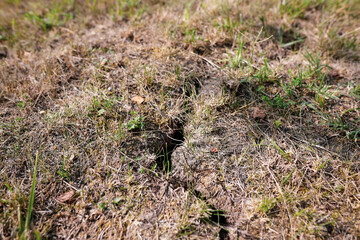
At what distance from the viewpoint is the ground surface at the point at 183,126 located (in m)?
1.57

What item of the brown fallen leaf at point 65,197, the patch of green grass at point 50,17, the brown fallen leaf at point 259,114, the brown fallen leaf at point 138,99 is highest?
the patch of green grass at point 50,17

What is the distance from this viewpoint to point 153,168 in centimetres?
179

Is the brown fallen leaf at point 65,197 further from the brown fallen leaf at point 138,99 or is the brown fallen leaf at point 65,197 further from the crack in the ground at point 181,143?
the brown fallen leaf at point 138,99

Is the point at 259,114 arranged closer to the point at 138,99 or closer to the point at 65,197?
the point at 138,99

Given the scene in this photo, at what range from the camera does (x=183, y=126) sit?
2053mm

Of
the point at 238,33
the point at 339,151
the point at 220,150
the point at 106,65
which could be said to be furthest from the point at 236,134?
the point at 106,65

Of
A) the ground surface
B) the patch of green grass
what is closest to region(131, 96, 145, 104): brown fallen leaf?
the ground surface

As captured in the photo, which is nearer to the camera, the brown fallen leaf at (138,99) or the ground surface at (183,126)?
the ground surface at (183,126)

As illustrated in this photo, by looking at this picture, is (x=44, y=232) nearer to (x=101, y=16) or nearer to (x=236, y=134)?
(x=236, y=134)

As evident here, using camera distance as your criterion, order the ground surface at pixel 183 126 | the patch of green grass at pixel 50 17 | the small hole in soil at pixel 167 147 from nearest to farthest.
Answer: the ground surface at pixel 183 126 → the small hole in soil at pixel 167 147 → the patch of green grass at pixel 50 17

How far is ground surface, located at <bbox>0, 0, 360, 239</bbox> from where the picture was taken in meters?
1.57

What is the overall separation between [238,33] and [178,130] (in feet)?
4.51

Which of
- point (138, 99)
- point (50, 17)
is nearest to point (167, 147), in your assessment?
point (138, 99)

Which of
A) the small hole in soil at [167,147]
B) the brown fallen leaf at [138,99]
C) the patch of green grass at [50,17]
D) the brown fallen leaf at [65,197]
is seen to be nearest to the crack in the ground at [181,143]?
the small hole in soil at [167,147]
